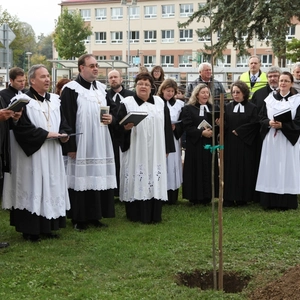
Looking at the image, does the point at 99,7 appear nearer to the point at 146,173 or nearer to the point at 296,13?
the point at 296,13

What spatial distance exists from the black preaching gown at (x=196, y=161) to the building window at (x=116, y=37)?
71736 millimetres

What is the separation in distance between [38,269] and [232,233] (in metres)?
2.88

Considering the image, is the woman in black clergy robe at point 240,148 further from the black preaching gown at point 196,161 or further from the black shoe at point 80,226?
the black shoe at point 80,226

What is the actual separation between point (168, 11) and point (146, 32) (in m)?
4.07

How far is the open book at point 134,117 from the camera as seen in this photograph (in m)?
8.58

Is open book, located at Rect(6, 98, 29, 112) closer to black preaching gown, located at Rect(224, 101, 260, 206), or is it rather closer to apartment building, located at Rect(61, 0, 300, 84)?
black preaching gown, located at Rect(224, 101, 260, 206)

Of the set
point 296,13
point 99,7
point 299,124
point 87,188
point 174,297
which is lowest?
point 174,297

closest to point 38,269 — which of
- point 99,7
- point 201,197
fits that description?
point 201,197

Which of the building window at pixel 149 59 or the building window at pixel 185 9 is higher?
the building window at pixel 185 9

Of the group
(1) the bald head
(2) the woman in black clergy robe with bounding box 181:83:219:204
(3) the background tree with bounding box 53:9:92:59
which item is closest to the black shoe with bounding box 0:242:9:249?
(2) the woman in black clergy robe with bounding box 181:83:219:204

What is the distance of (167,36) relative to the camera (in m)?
78.0

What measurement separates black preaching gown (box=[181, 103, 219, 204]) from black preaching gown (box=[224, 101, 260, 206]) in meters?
0.27

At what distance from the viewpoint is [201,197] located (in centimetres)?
1055

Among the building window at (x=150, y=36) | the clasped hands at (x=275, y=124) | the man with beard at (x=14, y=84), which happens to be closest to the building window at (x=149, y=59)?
the building window at (x=150, y=36)
